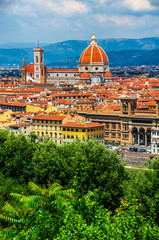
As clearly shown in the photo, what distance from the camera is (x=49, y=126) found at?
65.9 m

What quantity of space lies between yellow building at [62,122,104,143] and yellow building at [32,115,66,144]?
1.02 meters

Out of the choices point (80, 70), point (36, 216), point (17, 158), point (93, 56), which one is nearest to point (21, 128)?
point (17, 158)

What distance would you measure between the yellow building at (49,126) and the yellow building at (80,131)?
3.33 ft

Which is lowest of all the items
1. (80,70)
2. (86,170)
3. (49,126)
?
(86,170)

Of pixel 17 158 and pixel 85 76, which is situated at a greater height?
pixel 85 76

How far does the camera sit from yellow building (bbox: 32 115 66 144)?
212 feet

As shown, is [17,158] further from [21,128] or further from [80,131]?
[21,128]

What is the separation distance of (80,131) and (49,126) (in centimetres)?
557

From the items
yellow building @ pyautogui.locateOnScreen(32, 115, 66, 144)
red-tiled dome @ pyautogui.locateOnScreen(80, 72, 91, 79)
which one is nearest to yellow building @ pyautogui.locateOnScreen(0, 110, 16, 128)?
yellow building @ pyautogui.locateOnScreen(32, 115, 66, 144)

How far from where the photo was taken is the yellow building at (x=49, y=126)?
212ft

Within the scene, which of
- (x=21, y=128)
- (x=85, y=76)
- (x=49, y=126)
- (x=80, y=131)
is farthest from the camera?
(x=85, y=76)

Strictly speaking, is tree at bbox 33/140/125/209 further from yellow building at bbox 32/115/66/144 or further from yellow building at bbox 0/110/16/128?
yellow building at bbox 0/110/16/128

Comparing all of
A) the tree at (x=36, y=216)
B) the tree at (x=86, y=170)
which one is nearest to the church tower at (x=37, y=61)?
the tree at (x=86, y=170)

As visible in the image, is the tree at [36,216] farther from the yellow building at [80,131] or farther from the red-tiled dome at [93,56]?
the red-tiled dome at [93,56]
